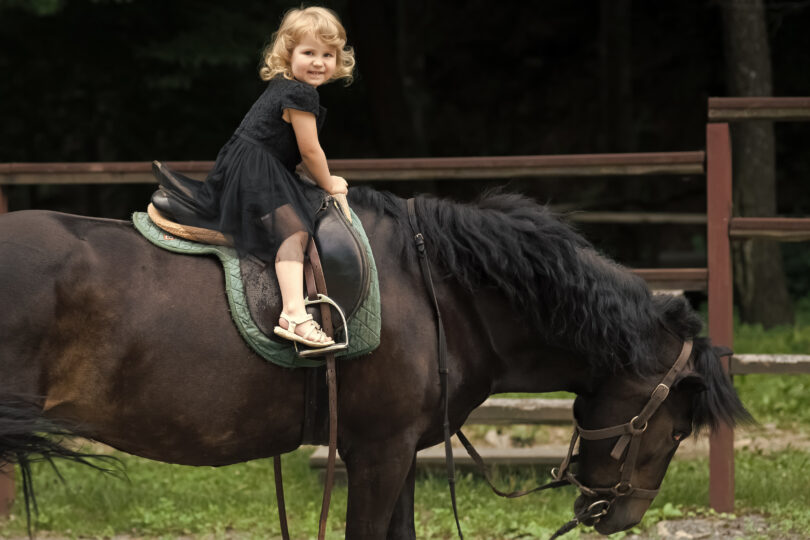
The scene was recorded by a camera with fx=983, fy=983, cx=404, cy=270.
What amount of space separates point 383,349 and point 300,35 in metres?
0.99

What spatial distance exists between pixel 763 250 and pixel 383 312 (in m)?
6.98

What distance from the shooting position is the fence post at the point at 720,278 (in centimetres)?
486

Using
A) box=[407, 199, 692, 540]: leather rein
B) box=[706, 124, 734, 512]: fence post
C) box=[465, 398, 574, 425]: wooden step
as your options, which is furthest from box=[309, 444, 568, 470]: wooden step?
box=[407, 199, 692, 540]: leather rein

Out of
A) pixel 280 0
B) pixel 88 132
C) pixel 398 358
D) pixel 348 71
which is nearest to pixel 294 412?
pixel 398 358

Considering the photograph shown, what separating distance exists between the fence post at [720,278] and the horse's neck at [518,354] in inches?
69.0

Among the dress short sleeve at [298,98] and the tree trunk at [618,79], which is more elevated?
the tree trunk at [618,79]

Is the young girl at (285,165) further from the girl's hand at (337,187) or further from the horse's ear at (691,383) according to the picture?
the horse's ear at (691,383)

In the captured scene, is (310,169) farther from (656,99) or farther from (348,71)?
(656,99)

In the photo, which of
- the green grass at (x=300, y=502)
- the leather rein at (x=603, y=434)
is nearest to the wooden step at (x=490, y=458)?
the green grass at (x=300, y=502)

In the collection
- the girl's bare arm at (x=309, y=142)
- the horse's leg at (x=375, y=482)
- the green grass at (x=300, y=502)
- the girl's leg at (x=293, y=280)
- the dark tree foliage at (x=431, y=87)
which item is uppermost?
the dark tree foliage at (x=431, y=87)

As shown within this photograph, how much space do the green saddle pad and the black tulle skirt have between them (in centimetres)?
8

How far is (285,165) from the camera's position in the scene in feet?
10.2

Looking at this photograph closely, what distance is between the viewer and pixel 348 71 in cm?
316

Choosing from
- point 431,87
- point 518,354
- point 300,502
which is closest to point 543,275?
point 518,354
